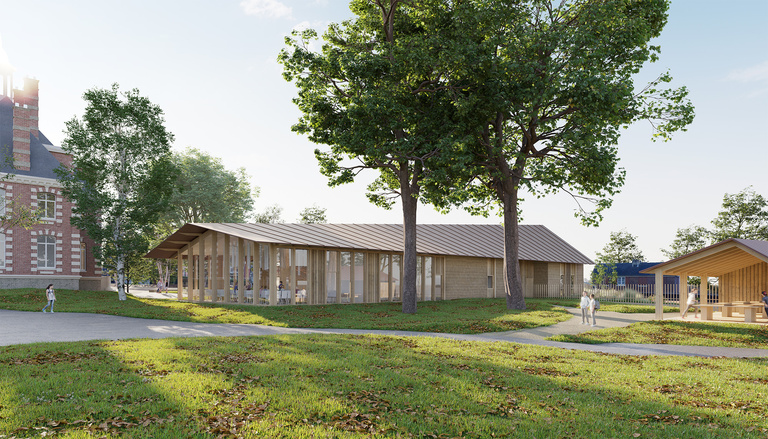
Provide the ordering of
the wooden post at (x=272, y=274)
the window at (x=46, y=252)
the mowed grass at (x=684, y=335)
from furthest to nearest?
1. the window at (x=46, y=252)
2. the wooden post at (x=272, y=274)
3. the mowed grass at (x=684, y=335)

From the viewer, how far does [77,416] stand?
23.4ft

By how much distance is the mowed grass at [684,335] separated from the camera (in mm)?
17359

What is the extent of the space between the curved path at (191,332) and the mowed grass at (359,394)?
8.33ft

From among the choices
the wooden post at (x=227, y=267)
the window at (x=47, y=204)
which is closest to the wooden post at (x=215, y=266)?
the wooden post at (x=227, y=267)

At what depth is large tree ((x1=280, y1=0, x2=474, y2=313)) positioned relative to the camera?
23953 millimetres

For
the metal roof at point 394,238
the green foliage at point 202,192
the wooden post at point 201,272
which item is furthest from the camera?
the green foliage at point 202,192

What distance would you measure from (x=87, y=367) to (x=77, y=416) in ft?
10.5

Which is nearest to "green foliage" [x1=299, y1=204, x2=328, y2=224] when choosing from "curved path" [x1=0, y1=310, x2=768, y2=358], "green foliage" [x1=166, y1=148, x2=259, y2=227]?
"green foliage" [x1=166, y1=148, x2=259, y2=227]

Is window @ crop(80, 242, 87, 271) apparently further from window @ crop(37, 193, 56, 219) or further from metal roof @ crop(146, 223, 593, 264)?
metal roof @ crop(146, 223, 593, 264)

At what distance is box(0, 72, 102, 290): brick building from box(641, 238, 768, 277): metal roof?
38517 mm

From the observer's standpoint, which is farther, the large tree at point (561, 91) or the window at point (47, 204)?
the window at point (47, 204)

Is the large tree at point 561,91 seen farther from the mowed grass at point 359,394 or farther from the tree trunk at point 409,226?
the mowed grass at point 359,394

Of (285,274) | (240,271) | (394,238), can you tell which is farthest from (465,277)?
(240,271)

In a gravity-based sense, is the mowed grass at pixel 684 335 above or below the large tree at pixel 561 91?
below
